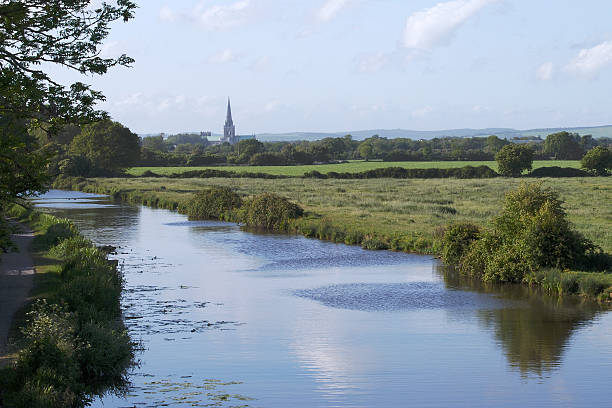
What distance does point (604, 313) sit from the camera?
24.5m

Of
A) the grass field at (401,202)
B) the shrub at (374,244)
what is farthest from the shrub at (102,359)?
the shrub at (374,244)

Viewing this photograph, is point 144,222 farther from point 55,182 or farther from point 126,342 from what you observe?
point 55,182

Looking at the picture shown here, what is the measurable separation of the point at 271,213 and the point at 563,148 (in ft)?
375

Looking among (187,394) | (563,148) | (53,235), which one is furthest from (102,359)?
(563,148)

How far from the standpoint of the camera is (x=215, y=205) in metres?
60.0

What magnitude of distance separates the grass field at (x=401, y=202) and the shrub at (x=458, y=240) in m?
4.19

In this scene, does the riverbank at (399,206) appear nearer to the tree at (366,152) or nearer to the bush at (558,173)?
the bush at (558,173)

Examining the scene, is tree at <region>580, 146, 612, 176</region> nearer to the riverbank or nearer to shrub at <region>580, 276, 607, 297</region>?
the riverbank

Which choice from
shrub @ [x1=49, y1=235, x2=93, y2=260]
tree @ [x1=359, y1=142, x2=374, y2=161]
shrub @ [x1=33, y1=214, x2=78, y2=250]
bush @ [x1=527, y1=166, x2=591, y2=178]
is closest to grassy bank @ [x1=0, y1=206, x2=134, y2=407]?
shrub @ [x1=49, y1=235, x2=93, y2=260]

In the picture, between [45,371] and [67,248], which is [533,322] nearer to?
[45,371]

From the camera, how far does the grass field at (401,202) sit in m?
43.2

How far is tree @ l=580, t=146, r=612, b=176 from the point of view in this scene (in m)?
106

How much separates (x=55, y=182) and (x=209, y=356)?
9119 cm

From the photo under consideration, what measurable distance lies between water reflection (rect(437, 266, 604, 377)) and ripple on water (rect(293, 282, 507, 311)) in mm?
935
